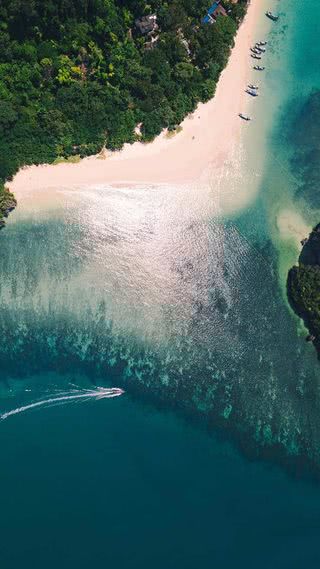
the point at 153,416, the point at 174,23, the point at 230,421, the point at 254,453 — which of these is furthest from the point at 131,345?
the point at 174,23

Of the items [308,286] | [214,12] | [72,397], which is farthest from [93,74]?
[72,397]

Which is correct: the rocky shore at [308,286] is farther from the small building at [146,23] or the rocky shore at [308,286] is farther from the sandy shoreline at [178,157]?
the small building at [146,23]

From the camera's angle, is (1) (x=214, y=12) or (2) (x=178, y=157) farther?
(1) (x=214, y=12)

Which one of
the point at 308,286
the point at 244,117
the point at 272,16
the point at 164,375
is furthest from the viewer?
the point at 272,16

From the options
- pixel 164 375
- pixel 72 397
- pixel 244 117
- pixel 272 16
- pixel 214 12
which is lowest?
pixel 72 397

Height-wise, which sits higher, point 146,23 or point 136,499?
point 146,23

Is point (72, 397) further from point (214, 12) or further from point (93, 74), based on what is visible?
point (214, 12)

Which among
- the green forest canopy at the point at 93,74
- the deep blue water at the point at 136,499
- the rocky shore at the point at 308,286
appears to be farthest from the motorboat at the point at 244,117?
the deep blue water at the point at 136,499
